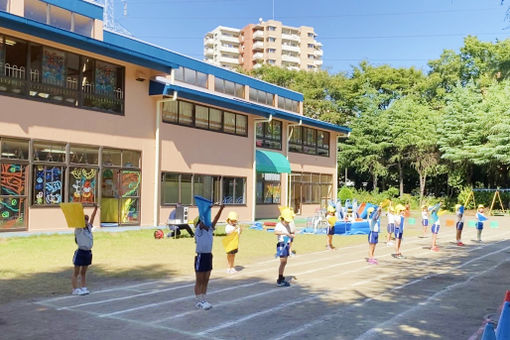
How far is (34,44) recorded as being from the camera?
62.4 ft

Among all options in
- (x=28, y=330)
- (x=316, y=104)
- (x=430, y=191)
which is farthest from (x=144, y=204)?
(x=430, y=191)

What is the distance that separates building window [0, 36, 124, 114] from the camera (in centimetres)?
1838

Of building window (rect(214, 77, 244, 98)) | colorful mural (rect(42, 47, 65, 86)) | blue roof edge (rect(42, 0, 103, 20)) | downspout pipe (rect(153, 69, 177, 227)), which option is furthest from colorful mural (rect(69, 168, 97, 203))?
building window (rect(214, 77, 244, 98))

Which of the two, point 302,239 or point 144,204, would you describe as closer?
point 302,239

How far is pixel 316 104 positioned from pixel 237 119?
28537 millimetres

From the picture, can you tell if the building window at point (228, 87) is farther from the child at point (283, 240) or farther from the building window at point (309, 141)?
the child at point (283, 240)

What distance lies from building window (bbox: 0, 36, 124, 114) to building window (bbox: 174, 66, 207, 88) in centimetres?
643

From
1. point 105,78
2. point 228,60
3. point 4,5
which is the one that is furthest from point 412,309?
point 228,60

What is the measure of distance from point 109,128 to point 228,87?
12.9 metres

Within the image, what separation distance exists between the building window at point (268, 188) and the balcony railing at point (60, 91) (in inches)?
505

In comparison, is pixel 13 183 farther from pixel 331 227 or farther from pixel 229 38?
pixel 229 38

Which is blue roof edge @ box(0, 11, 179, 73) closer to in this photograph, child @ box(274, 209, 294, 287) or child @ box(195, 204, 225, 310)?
child @ box(274, 209, 294, 287)

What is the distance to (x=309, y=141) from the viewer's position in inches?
1499

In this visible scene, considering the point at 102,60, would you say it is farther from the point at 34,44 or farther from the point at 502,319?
the point at 502,319
